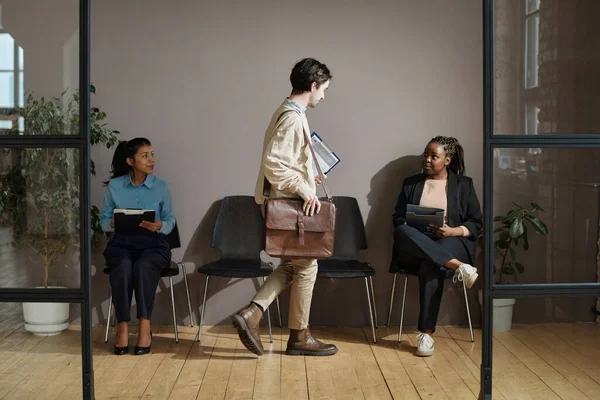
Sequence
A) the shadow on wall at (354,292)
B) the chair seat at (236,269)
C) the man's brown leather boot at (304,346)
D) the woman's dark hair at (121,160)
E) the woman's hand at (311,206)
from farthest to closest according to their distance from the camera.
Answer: the shadow on wall at (354,292) → the woman's dark hair at (121,160) → the chair seat at (236,269) → the man's brown leather boot at (304,346) → the woman's hand at (311,206)

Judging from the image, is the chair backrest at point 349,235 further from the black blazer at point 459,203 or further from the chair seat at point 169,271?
the chair seat at point 169,271

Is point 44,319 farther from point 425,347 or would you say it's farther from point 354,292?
point 354,292

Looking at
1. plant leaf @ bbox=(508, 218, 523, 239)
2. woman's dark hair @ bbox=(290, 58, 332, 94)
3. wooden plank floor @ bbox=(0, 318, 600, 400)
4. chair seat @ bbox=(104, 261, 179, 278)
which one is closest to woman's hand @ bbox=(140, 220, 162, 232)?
chair seat @ bbox=(104, 261, 179, 278)

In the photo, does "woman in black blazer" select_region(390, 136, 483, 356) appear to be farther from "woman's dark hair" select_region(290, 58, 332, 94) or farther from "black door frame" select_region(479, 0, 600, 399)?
"black door frame" select_region(479, 0, 600, 399)

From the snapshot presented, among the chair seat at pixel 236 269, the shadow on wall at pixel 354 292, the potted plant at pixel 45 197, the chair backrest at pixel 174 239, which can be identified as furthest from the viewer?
the shadow on wall at pixel 354 292

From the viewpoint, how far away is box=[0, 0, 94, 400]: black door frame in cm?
308

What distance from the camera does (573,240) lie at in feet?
10.2

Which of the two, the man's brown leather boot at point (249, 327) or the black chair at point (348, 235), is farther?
A: the black chair at point (348, 235)

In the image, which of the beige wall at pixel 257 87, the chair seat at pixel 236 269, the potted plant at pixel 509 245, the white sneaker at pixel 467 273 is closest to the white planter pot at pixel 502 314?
the potted plant at pixel 509 245

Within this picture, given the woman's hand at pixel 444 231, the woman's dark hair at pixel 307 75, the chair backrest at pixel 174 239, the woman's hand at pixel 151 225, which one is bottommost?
the chair backrest at pixel 174 239

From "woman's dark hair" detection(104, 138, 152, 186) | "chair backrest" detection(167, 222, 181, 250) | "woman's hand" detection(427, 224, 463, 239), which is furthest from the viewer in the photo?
"chair backrest" detection(167, 222, 181, 250)

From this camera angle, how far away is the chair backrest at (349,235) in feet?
17.4

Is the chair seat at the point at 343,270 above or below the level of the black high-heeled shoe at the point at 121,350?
above

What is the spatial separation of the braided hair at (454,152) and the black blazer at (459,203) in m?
0.12
